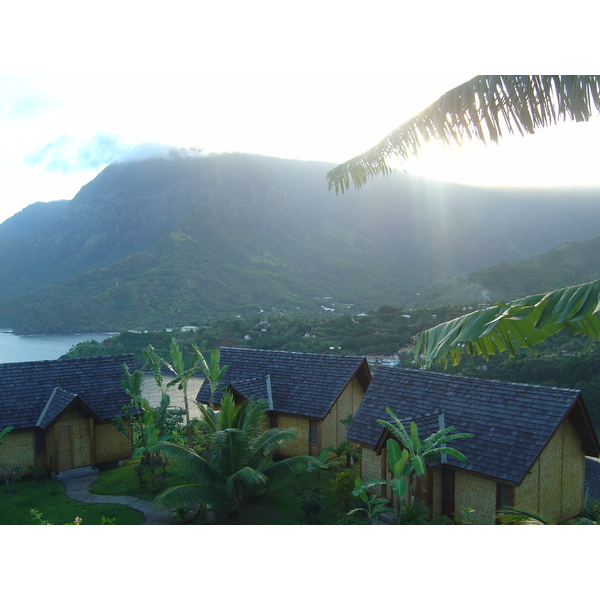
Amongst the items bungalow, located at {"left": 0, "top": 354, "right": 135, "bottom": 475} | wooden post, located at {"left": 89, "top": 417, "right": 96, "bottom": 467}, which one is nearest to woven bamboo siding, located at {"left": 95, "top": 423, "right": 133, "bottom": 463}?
bungalow, located at {"left": 0, "top": 354, "right": 135, "bottom": 475}

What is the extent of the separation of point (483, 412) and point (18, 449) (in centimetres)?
1018

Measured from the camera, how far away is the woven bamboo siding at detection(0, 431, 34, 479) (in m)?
11.4

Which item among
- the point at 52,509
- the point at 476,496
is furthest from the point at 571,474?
the point at 52,509

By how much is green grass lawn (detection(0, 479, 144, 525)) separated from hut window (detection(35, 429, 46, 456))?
888 millimetres

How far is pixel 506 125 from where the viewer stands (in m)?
3.99

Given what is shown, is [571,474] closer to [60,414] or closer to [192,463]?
[192,463]

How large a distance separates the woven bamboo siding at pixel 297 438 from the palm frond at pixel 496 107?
9332 mm

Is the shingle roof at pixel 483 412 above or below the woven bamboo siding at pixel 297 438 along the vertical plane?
above

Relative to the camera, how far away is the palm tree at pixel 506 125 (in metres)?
3.57

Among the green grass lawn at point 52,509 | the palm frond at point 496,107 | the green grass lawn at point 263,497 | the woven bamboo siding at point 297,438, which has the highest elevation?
the palm frond at point 496,107

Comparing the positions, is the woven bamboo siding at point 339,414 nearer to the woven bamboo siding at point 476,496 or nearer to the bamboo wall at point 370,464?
the bamboo wall at point 370,464

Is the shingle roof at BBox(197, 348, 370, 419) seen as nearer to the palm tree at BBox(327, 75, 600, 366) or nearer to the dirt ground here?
the dirt ground

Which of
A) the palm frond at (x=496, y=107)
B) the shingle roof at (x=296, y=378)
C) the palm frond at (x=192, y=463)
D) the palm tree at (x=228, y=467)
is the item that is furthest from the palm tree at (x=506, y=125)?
the shingle roof at (x=296, y=378)
